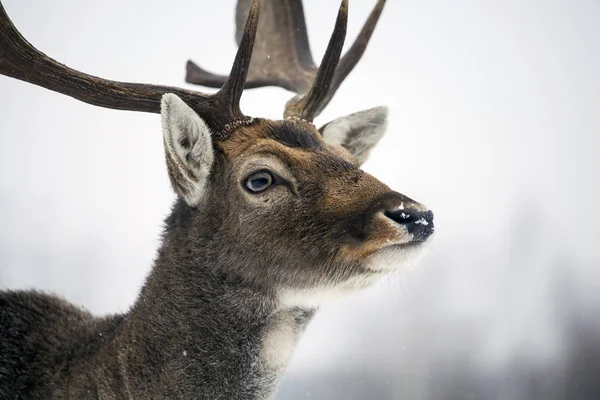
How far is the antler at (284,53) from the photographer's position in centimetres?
652

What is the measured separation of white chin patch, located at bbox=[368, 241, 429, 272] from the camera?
162 inches

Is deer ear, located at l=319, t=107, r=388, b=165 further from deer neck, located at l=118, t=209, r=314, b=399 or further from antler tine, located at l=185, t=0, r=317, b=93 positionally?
deer neck, located at l=118, t=209, r=314, b=399

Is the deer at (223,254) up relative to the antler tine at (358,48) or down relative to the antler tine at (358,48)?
down

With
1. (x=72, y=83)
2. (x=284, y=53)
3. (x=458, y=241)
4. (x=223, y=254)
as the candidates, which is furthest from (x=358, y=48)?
(x=458, y=241)

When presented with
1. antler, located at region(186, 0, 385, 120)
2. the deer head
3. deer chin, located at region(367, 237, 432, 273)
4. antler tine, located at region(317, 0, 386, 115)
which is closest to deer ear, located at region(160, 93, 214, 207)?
the deer head

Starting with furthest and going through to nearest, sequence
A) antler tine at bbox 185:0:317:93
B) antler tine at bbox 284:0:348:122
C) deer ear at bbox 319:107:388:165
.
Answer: antler tine at bbox 185:0:317:93, deer ear at bbox 319:107:388:165, antler tine at bbox 284:0:348:122

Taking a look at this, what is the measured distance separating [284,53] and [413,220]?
11.6 feet

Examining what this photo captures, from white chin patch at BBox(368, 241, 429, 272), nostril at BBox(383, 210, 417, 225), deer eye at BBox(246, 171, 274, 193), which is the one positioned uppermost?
deer eye at BBox(246, 171, 274, 193)

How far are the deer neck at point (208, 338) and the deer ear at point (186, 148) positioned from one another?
0.44 m

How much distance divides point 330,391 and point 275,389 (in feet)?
20.7

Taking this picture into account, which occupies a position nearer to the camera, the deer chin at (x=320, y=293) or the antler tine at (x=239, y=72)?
the deer chin at (x=320, y=293)

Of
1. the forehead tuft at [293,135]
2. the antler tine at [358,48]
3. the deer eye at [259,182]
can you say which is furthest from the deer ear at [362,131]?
the deer eye at [259,182]

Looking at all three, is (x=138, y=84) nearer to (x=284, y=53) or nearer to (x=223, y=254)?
(x=223, y=254)

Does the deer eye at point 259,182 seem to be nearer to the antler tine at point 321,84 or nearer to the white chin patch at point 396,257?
the white chin patch at point 396,257
